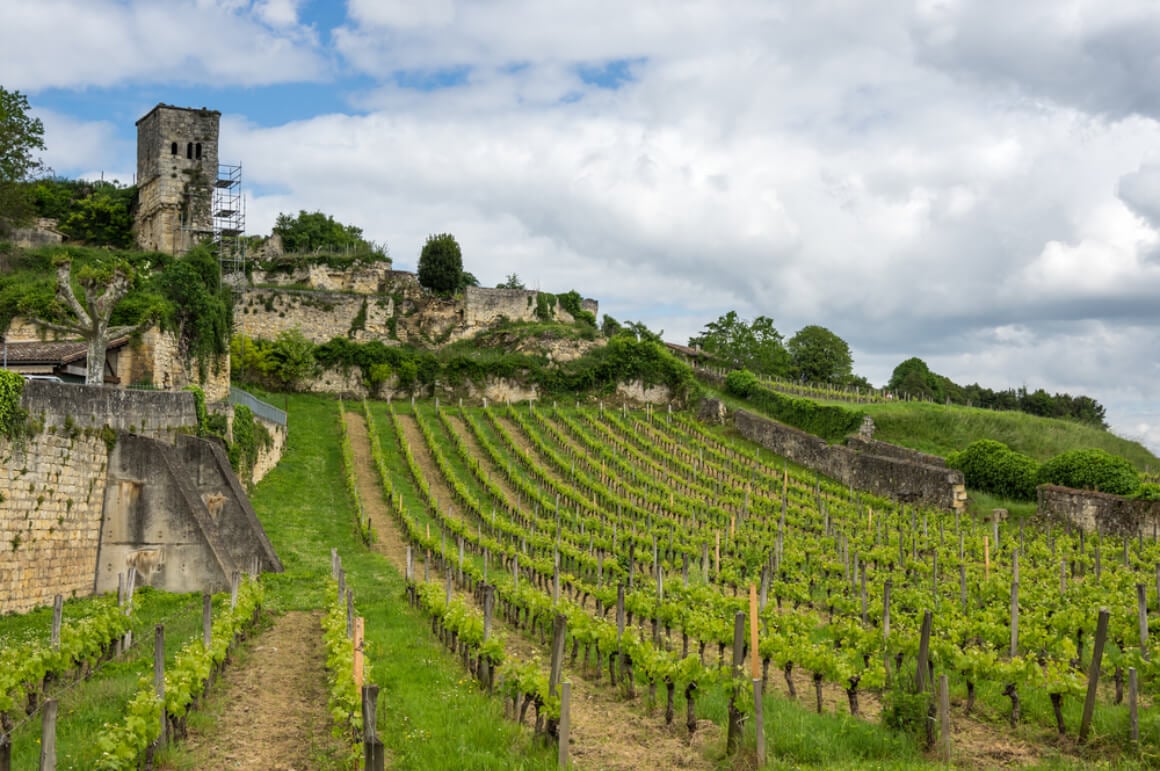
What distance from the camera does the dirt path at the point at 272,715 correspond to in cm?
903

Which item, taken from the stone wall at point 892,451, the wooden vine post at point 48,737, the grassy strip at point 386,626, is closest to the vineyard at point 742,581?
the grassy strip at point 386,626

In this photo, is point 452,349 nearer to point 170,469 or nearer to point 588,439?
point 588,439

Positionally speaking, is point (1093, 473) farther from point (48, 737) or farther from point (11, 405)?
point (48, 737)

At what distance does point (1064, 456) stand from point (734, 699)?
946 inches

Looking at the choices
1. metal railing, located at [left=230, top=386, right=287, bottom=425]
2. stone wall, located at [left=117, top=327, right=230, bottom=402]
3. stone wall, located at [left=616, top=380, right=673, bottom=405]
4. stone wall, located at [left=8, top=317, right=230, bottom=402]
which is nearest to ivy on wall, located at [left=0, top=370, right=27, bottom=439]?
stone wall, located at [left=8, top=317, right=230, bottom=402]

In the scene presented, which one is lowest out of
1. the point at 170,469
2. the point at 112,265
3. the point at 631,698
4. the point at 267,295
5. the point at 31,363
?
the point at 631,698

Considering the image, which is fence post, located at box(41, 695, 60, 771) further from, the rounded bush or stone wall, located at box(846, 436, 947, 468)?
the rounded bush

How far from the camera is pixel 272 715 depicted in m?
10.4

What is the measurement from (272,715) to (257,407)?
20.7 metres

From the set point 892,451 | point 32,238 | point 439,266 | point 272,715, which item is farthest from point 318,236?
point 272,715

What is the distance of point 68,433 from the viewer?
1692 centimetres

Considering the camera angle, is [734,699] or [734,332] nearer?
[734,699]

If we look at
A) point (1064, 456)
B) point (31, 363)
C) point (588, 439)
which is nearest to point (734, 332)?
point (588, 439)

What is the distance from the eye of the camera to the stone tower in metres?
40.0
